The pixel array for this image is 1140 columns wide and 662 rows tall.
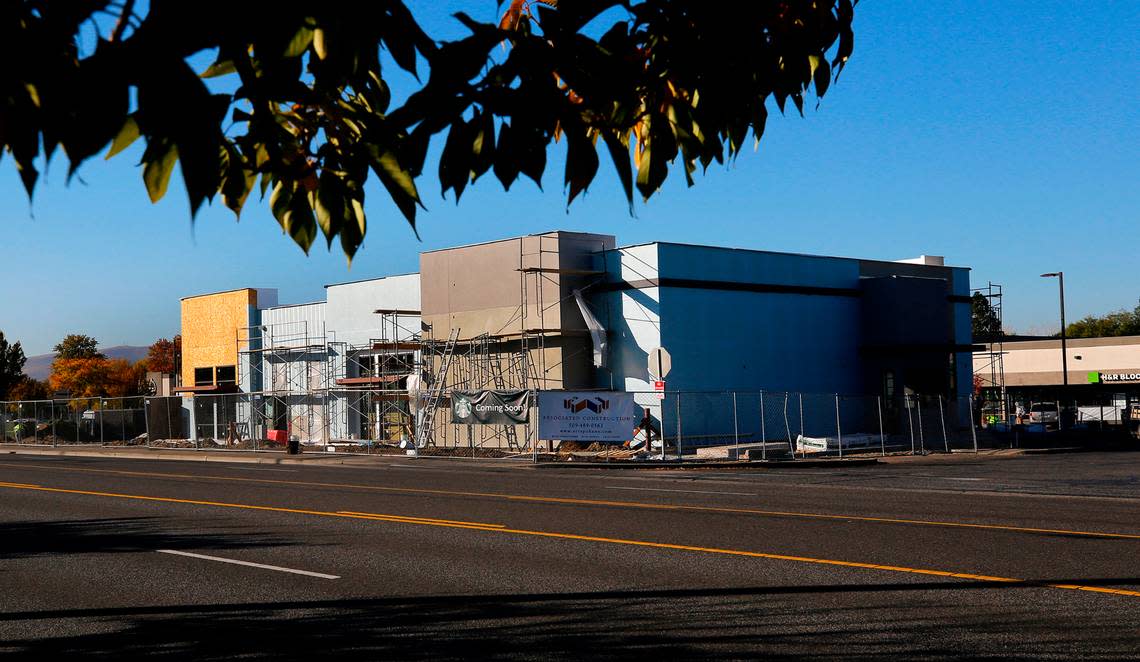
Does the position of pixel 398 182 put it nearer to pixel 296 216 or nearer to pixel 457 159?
pixel 457 159

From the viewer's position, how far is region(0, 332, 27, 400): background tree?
104625mm

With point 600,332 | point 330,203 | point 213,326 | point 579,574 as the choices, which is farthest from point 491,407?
point 330,203

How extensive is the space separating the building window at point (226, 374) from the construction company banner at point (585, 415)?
26407mm

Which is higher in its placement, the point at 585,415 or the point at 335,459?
the point at 585,415

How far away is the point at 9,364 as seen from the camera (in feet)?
350

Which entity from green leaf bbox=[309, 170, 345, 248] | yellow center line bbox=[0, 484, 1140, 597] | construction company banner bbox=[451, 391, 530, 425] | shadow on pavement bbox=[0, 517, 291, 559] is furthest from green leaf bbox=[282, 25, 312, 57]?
construction company banner bbox=[451, 391, 530, 425]

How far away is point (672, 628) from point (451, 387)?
3484 cm

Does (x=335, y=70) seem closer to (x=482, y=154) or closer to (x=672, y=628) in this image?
(x=482, y=154)

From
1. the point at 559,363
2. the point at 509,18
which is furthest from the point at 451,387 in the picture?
the point at 509,18

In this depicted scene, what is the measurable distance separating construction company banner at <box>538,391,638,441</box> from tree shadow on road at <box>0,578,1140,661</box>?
71.9 feet

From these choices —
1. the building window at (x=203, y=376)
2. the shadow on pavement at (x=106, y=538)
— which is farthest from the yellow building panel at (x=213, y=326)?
the shadow on pavement at (x=106, y=538)

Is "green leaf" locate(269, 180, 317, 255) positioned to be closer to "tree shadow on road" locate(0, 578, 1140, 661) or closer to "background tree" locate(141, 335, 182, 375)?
"tree shadow on road" locate(0, 578, 1140, 661)

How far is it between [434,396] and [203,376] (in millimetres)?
20511

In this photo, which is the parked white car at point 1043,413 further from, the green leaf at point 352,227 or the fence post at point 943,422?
the green leaf at point 352,227
